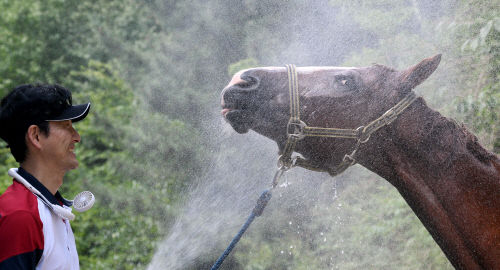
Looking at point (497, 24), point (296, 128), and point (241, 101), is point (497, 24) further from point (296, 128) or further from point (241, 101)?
point (241, 101)

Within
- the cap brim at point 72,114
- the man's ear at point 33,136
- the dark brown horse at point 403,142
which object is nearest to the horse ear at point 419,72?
the dark brown horse at point 403,142

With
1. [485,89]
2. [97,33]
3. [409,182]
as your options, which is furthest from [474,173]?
[97,33]

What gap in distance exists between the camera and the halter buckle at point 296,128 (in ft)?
7.59

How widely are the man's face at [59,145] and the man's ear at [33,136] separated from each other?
0.02m

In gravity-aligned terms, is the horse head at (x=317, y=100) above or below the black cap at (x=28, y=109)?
below

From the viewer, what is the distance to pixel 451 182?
2.18 meters

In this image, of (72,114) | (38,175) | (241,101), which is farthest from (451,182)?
(38,175)

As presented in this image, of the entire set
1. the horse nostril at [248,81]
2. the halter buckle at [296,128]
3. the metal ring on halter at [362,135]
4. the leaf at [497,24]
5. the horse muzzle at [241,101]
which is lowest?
the metal ring on halter at [362,135]

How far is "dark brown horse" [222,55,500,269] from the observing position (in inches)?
85.2

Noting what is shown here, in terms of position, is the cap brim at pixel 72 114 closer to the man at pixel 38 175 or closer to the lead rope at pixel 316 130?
the man at pixel 38 175

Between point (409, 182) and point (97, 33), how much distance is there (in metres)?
9.69

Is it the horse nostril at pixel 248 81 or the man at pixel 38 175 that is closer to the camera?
the man at pixel 38 175

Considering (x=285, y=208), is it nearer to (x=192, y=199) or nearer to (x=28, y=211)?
(x=192, y=199)

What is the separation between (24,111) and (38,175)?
0.28m
